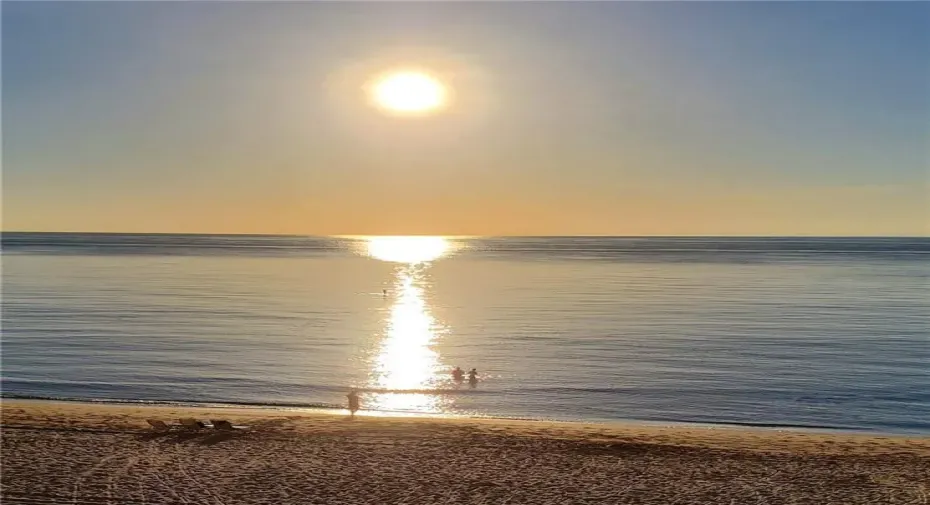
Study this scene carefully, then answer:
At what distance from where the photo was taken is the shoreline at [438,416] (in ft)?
75.7

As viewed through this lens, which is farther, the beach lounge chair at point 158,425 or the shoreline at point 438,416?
the shoreline at point 438,416

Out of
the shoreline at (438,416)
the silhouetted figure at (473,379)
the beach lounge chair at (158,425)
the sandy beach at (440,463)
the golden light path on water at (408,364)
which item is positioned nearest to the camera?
the sandy beach at (440,463)

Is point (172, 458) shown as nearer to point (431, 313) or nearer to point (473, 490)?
point (473, 490)

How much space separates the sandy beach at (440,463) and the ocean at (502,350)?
3416mm

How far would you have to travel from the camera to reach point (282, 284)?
78.6 m

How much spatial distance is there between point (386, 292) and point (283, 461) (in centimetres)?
5382

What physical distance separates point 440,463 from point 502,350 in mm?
19956

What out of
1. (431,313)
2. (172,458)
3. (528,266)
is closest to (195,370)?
(172,458)

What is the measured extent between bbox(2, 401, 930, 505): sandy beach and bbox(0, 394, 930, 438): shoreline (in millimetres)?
724

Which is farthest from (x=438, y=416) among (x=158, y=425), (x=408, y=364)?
(x=408, y=364)

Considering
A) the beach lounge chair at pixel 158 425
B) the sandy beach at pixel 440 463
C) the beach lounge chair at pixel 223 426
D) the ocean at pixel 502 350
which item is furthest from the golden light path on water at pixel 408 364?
the beach lounge chair at pixel 158 425

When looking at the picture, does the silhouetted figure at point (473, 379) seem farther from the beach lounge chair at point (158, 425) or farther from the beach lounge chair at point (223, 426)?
the beach lounge chair at point (158, 425)

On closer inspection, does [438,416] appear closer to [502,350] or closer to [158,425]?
[158,425]

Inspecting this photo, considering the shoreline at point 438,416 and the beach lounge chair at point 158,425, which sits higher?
the beach lounge chair at point 158,425
